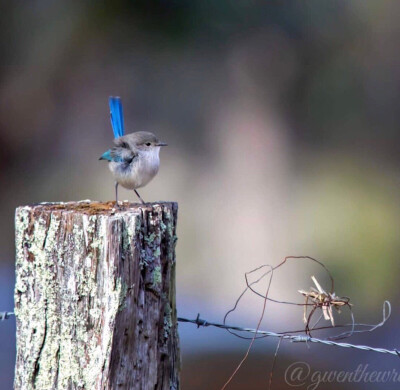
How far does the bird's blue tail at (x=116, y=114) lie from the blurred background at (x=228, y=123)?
418 cm

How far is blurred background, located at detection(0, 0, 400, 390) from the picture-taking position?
286 inches

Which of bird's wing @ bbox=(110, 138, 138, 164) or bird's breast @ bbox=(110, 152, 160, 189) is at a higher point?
bird's wing @ bbox=(110, 138, 138, 164)

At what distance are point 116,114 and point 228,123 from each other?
489 cm

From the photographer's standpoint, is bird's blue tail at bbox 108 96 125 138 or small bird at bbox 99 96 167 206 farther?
bird's blue tail at bbox 108 96 125 138

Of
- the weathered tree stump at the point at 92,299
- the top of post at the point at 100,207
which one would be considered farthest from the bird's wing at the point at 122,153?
the weathered tree stump at the point at 92,299

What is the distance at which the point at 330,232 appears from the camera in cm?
737

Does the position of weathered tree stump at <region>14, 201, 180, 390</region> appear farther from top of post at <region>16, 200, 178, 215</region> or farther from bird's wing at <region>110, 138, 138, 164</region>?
bird's wing at <region>110, 138, 138, 164</region>

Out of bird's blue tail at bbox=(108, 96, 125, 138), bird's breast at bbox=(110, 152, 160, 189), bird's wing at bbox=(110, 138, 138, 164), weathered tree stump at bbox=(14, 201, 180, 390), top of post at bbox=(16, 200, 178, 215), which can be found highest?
bird's blue tail at bbox=(108, 96, 125, 138)

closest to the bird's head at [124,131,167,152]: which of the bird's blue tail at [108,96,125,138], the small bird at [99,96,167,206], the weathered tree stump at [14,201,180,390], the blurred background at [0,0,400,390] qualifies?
the small bird at [99,96,167,206]

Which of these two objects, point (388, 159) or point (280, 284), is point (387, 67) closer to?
point (388, 159)

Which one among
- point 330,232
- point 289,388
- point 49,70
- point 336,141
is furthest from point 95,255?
point 49,70

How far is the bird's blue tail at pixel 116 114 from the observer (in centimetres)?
286

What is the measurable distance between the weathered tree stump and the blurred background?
5.20 metres

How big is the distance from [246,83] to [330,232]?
71.7 inches
